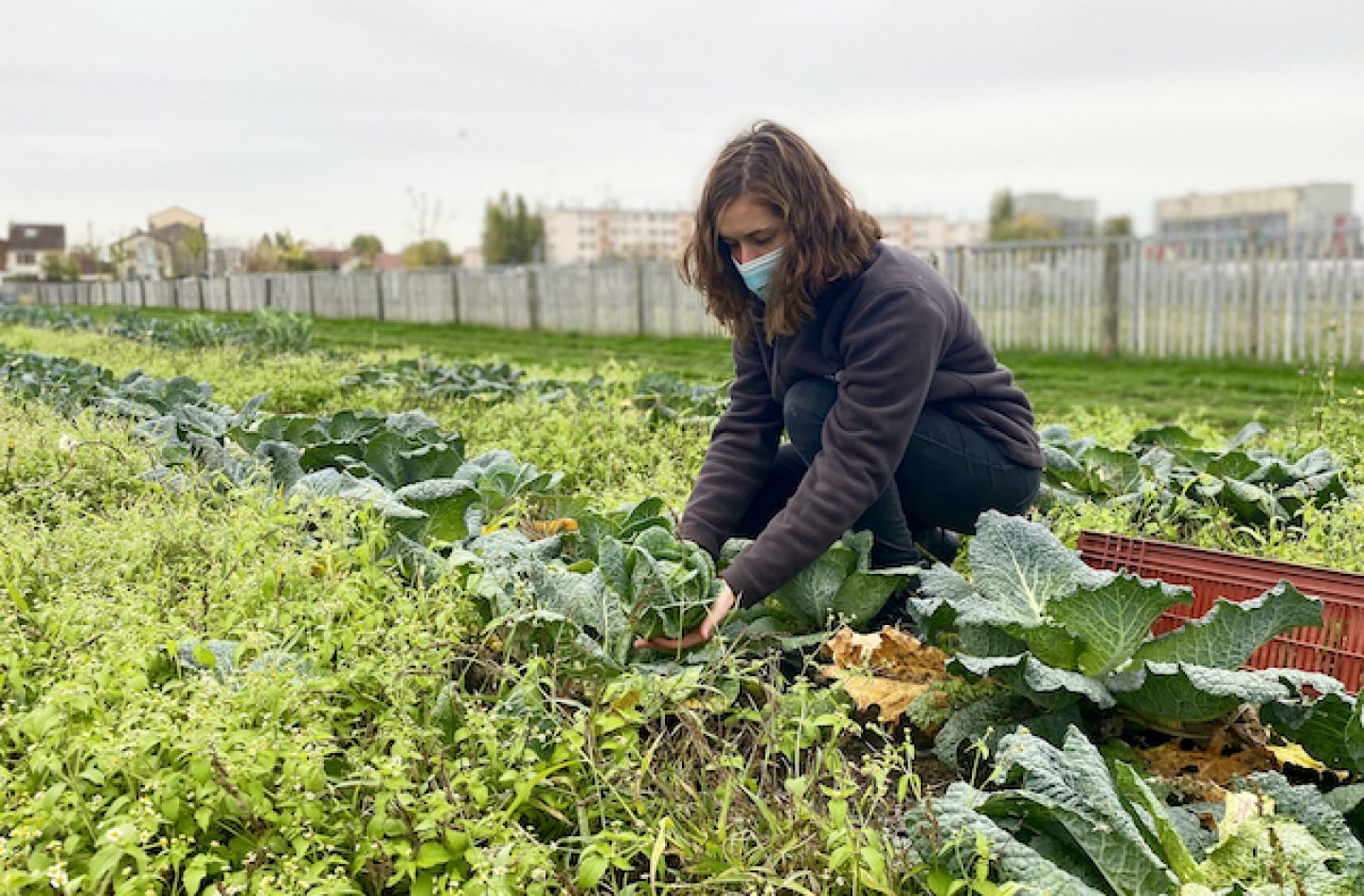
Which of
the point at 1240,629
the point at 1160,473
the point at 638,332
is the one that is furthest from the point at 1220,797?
the point at 638,332

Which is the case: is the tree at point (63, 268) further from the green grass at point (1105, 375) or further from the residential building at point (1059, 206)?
the residential building at point (1059, 206)

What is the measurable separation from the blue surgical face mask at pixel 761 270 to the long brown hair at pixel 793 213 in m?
0.02

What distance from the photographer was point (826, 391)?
2.78 meters

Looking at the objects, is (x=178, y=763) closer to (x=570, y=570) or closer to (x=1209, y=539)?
(x=570, y=570)

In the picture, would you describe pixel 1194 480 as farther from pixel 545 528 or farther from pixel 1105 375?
pixel 1105 375

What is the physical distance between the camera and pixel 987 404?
9.54ft

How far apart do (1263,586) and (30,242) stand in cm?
8255

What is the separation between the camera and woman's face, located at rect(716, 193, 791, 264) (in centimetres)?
258

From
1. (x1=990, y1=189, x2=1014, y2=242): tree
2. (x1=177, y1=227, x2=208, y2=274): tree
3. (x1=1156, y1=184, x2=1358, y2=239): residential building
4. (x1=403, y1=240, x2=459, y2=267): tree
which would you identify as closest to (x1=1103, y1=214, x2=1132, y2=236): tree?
(x1=990, y1=189, x2=1014, y2=242): tree

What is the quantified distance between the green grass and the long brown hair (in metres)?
2.76

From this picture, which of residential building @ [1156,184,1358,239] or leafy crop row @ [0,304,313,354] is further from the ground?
residential building @ [1156,184,1358,239]

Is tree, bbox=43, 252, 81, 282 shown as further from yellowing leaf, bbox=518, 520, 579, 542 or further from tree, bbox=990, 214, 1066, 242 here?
tree, bbox=990, 214, 1066, 242

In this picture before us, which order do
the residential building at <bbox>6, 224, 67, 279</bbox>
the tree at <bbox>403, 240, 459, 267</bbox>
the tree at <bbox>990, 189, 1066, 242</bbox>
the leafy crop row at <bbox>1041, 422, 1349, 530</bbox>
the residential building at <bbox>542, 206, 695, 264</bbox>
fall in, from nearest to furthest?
the leafy crop row at <bbox>1041, 422, 1349, 530</bbox> < the tree at <bbox>403, 240, 459, 267</bbox> < the residential building at <bbox>6, 224, 67, 279</bbox> < the tree at <bbox>990, 189, 1066, 242</bbox> < the residential building at <bbox>542, 206, 695, 264</bbox>

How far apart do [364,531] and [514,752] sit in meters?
1.01
